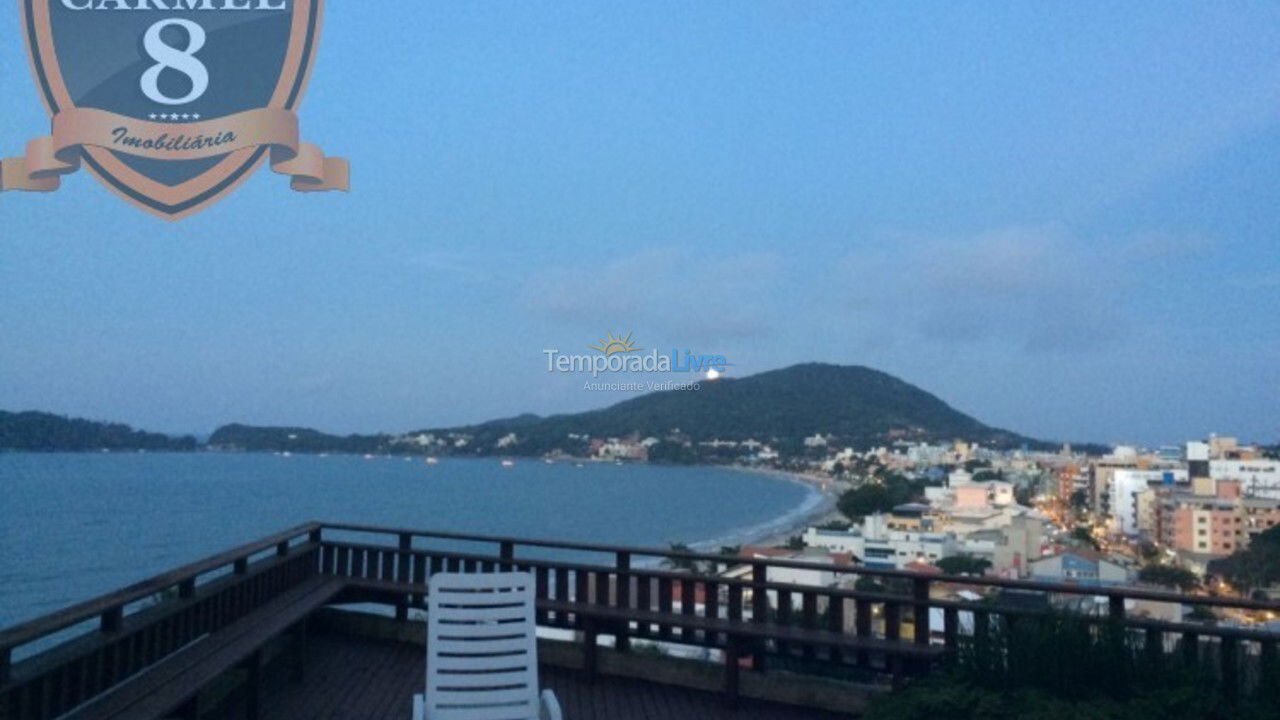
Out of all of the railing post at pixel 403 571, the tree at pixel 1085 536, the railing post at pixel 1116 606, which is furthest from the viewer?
the tree at pixel 1085 536

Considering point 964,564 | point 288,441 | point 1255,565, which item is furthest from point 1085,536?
point 288,441

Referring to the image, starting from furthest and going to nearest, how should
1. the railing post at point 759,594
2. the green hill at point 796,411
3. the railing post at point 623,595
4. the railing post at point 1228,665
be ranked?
the green hill at point 796,411
the railing post at point 623,595
the railing post at point 759,594
the railing post at point 1228,665

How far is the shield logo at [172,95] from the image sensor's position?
8.53 meters

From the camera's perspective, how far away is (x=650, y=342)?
59062 mm

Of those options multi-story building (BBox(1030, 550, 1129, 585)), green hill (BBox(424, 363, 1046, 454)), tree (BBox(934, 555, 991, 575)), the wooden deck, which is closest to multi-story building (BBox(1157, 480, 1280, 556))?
tree (BBox(934, 555, 991, 575))

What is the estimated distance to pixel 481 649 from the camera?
4.23m

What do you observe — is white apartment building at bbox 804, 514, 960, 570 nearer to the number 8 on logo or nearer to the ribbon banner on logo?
the ribbon banner on logo

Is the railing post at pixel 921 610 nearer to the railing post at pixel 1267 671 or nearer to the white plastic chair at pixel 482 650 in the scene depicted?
the railing post at pixel 1267 671

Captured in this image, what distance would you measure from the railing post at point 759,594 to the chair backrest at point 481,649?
60.8 inches

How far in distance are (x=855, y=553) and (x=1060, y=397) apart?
53.4m

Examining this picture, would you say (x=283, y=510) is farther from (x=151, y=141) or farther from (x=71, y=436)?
(x=151, y=141)

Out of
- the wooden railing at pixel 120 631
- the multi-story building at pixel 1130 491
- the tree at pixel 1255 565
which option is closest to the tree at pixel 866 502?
the multi-story building at pixel 1130 491

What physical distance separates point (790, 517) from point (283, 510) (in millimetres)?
36233

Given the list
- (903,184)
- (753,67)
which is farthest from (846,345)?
(753,67)
